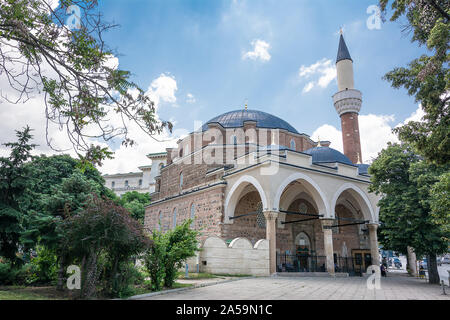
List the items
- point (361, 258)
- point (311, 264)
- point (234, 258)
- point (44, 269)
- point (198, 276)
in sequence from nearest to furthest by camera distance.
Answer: point (44, 269)
point (198, 276)
point (234, 258)
point (311, 264)
point (361, 258)

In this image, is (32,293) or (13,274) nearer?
(32,293)

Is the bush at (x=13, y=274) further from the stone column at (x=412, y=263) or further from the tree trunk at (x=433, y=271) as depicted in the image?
the stone column at (x=412, y=263)

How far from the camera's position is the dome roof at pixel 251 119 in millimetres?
22094

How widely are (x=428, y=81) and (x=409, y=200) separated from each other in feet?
21.9

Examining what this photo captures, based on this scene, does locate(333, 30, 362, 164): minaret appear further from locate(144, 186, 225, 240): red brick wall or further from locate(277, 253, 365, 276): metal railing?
locate(144, 186, 225, 240): red brick wall

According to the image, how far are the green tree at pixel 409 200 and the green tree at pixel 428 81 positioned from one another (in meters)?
4.58

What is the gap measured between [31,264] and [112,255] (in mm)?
3176

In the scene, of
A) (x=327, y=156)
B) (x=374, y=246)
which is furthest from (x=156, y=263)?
(x=374, y=246)

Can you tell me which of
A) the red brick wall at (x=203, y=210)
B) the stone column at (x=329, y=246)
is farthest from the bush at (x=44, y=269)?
the stone column at (x=329, y=246)

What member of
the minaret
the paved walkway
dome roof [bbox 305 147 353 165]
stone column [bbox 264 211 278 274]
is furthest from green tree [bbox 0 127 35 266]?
the minaret

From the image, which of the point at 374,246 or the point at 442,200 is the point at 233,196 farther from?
the point at 442,200

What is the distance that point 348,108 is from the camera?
76.1 feet

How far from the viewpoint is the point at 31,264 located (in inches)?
316

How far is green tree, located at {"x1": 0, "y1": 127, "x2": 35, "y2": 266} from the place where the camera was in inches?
284
